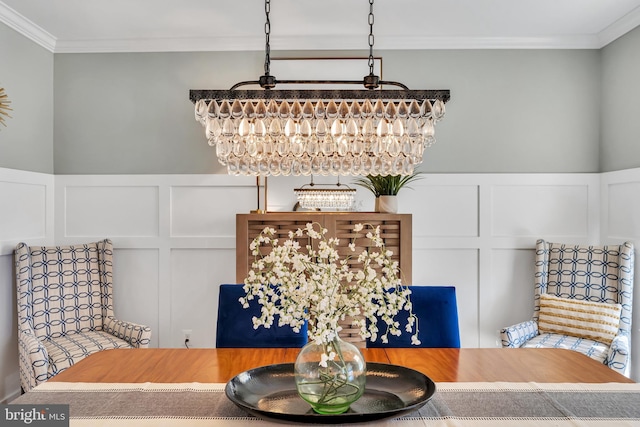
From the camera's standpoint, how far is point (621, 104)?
349 cm

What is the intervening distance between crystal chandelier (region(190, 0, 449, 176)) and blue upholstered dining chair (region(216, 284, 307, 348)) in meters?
0.72

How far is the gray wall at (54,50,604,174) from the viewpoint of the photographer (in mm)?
3756

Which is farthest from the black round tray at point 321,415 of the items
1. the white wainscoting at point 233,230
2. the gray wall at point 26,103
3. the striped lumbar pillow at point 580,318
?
the gray wall at point 26,103

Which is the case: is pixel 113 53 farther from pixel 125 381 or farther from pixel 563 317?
pixel 563 317

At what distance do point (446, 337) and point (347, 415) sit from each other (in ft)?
3.42

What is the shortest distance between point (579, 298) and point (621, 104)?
52.8 inches

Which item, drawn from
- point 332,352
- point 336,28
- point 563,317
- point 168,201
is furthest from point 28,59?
point 563,317

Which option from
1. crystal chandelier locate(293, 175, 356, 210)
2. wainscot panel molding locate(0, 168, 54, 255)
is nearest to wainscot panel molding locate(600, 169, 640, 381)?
crystal chandelier locate(293, 175, 356, 210)

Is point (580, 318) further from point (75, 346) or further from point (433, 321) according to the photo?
point (75, 346)

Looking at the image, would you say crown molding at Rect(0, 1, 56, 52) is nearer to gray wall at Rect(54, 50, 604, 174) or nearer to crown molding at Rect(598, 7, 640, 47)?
gray wall at Rect(54, 50, 604, 174)

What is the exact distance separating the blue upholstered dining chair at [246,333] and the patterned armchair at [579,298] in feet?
4.62

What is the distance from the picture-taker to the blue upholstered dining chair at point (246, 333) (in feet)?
7.50

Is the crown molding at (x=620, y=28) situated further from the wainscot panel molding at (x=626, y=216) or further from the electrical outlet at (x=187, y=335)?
the electrical outlet at (x=187, y=335)

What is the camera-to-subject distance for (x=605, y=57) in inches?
145
